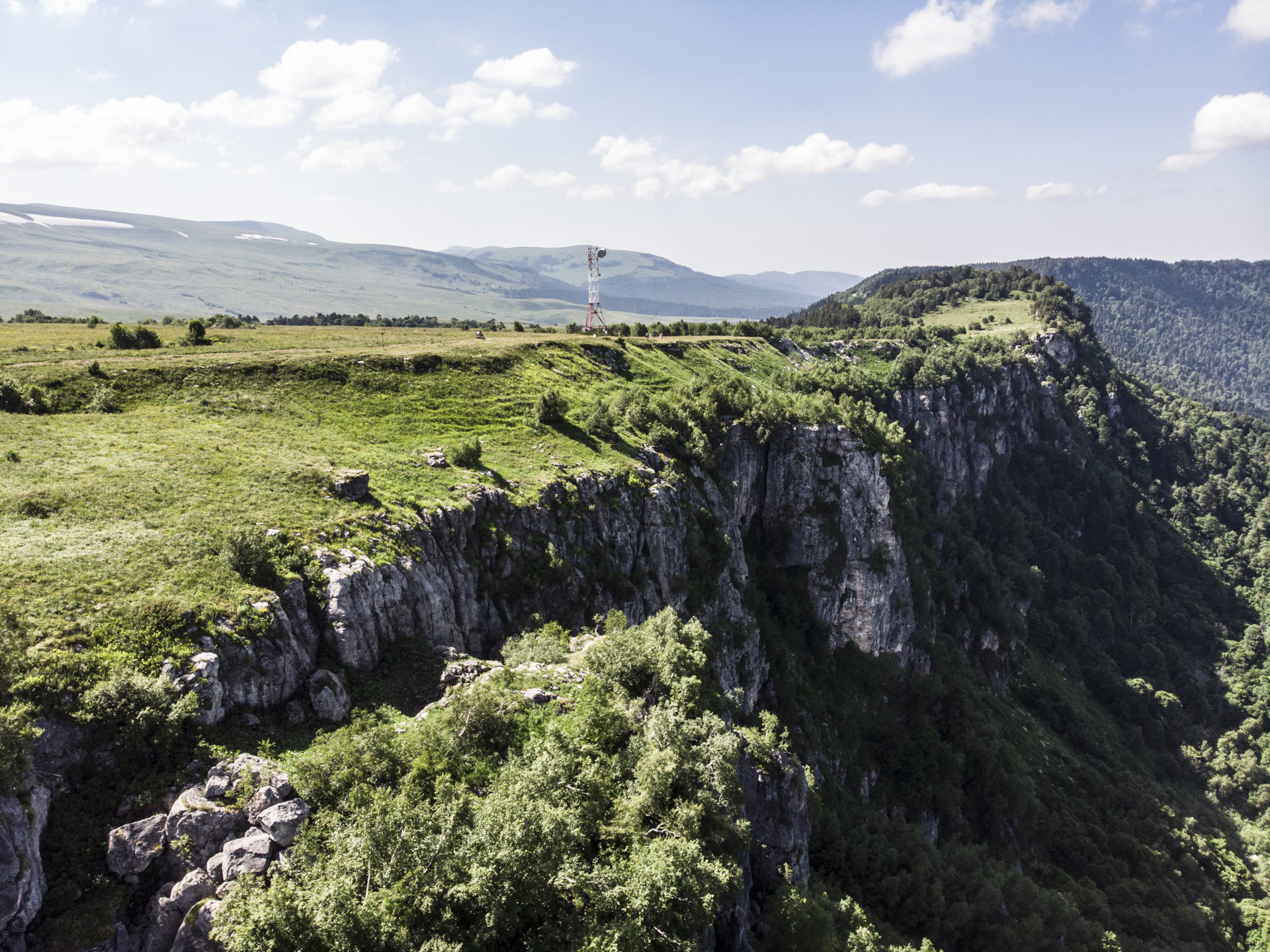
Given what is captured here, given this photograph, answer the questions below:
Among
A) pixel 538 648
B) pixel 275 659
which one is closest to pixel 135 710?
pixel 275 659

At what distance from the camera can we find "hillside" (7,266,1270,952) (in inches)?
777

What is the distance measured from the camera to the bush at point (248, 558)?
30.2m

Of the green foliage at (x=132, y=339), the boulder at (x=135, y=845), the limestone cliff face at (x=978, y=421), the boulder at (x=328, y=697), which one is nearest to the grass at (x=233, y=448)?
the green foliage at (x=132, y=339)

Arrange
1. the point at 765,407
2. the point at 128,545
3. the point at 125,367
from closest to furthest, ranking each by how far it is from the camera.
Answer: the point at 128,545
the point at 125,367
the point at 765,407

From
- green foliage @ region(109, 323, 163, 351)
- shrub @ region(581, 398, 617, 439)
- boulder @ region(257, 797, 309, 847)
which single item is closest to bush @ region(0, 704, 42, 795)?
boulder @ region(257, 797, 309, 847)

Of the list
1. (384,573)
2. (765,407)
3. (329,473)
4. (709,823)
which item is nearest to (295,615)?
(384,573)

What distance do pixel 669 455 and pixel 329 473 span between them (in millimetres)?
35230

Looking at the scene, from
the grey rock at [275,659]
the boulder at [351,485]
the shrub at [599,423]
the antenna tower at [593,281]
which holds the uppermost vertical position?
the antenna tower at [593,281]

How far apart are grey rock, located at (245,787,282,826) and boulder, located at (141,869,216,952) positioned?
2.08m

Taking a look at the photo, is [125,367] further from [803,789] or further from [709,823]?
[803,789]

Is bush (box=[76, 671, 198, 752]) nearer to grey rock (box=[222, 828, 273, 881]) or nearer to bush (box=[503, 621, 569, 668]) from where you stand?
grey rock (box=[222, 828, 273, 881])

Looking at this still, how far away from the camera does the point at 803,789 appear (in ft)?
120

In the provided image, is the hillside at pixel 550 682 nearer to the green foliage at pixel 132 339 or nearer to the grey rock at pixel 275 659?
the grey rock at pixel 275 659

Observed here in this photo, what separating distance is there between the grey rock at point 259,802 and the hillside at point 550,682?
0.54 feet
